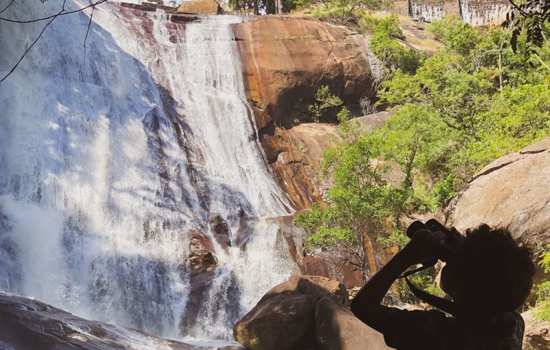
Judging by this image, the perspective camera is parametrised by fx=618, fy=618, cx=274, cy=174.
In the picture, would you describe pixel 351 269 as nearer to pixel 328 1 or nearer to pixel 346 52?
pixel 346 52

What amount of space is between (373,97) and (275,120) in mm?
→ 4860

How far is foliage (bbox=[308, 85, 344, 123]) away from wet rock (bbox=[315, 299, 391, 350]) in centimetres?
1277

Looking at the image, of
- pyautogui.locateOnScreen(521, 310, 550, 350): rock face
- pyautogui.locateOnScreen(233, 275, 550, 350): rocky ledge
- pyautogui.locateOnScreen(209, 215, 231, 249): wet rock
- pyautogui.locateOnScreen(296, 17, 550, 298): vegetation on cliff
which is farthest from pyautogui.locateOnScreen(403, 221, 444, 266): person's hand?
pyautogui.locateOnScreen(209, 215, 231, 249): wet rock

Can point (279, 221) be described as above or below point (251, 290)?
above

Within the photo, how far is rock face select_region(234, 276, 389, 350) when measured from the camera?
9.01 metres

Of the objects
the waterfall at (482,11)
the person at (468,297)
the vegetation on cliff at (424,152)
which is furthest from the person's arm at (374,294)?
the waterfall at (482,11)

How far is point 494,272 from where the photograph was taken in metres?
1.61

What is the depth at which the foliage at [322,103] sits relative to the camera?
21672 mm

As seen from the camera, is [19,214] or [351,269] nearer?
[19,214]

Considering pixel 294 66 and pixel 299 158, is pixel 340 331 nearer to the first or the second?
pixel 299 158

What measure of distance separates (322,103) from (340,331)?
1375cm

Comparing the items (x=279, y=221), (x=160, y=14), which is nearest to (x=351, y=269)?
(x=279, y=221)

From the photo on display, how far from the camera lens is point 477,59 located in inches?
863

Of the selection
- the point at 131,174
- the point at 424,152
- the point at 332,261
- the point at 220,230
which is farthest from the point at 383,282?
the point at 131,174
